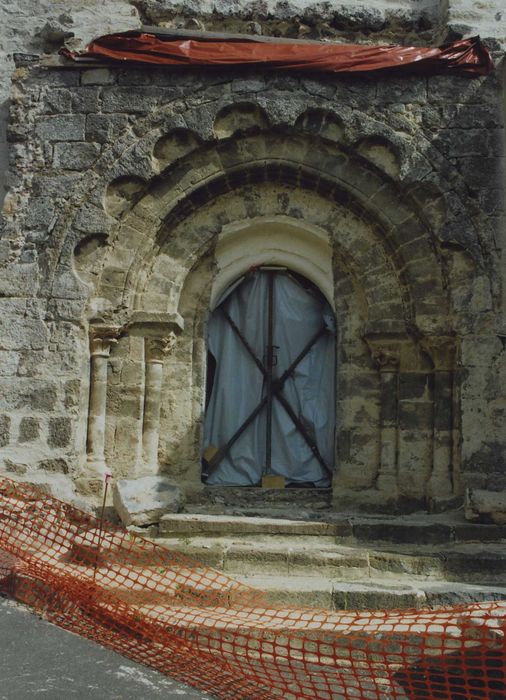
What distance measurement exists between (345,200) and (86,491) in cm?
361

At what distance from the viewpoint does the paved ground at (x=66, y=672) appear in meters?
3.60

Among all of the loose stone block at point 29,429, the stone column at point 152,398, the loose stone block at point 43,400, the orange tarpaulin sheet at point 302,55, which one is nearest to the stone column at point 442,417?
the stone column at point 152,398

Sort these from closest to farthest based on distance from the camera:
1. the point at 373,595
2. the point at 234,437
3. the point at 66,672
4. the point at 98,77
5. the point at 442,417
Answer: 1. the point at 66,672
2. the point at 373,595
3. the point at 442,417
4. the point at 98,77
5. the point at 234,437

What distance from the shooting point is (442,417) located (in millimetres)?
7055

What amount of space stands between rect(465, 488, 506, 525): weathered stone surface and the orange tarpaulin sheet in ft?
12.8

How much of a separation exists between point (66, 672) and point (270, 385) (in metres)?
4.32

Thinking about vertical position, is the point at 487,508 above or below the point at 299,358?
below

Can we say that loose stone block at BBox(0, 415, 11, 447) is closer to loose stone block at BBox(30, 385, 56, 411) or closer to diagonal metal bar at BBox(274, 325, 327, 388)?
loose stone block at BBox(30, 385, 56, 411)

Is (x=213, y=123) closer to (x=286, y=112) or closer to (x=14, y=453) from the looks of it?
(x=286, y=112)

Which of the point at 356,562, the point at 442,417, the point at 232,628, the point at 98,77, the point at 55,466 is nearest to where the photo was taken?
the point at 232,628

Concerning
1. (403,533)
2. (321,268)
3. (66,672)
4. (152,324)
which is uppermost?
(321,268)

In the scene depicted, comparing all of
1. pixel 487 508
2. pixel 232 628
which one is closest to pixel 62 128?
pixel 232 628

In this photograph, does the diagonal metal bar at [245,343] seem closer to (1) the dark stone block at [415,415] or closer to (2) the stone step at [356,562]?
(1) the dark stone block at [415,415]

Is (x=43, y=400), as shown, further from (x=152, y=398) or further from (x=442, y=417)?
(x=442, y=417)
